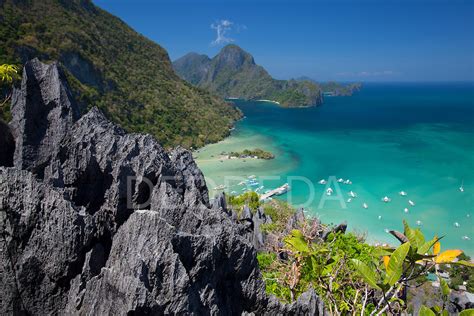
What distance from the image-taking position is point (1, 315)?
20.4 feet

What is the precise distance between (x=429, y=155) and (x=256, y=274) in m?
86.2

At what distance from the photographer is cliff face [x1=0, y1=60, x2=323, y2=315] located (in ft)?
19.8

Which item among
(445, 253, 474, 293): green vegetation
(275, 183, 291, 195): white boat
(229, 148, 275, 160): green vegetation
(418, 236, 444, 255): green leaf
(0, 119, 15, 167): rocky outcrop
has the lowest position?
(445, 253, 474, 293): green vegetation

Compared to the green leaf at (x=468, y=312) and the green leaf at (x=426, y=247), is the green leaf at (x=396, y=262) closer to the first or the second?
the green leaf at (x=426, y=247)

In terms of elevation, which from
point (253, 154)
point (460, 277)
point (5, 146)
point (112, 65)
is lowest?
point (460, 277)

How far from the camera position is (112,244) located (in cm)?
711

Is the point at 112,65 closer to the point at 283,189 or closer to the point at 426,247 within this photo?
the point at 283,189

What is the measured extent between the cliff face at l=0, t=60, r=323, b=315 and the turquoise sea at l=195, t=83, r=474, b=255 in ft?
127

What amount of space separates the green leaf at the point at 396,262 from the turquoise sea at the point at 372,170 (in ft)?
136

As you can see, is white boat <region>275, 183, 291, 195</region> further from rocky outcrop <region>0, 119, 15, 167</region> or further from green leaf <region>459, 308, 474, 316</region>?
green leaf <region>459, 308, 474, 316</region>

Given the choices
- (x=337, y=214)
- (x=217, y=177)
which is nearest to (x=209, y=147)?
(x=217, y=177)

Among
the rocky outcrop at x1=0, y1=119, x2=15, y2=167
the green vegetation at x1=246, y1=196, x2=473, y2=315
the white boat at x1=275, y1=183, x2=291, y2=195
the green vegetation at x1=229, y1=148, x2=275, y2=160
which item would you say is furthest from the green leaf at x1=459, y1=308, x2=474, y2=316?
the green vegetation at x1=229, y1=148, x2=275, y2=160

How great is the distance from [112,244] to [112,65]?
95311 millimetres

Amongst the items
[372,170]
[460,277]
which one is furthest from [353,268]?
[372,170]
